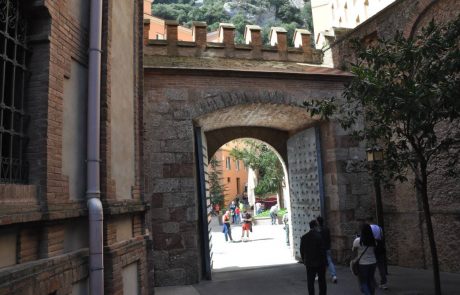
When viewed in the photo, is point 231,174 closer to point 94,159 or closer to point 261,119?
point 261,119

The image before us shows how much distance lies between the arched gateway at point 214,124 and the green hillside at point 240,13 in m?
46.7

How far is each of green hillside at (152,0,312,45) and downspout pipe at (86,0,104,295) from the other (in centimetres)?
5276

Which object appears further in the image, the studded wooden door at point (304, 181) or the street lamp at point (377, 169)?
the studded wooden door at point (304, 181)

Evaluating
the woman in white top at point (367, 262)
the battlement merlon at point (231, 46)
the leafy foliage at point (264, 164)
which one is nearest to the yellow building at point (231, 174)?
the leafy foliage at point (264, 164)

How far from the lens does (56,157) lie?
4.01 metres

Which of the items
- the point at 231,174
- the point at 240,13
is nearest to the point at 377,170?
the point at 231,174

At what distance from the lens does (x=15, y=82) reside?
12.4 feet

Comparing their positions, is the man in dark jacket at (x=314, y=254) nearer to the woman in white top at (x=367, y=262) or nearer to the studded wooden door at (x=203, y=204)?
the woman in white top at (x=367, y=262)

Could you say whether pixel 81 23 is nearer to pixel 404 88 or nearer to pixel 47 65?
pixel 47 65

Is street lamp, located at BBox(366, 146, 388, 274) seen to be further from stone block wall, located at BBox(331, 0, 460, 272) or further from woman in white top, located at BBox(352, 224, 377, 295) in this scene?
woman in white top, located at BBox(352, 224, 377, 295)

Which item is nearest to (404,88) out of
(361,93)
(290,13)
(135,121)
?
(361,93)

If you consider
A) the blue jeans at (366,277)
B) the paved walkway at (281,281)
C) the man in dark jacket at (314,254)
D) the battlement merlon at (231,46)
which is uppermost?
the battlement merlon at (231,46)

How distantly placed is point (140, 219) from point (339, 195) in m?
5.49

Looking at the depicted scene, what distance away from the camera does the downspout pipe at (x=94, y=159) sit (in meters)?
4.45
